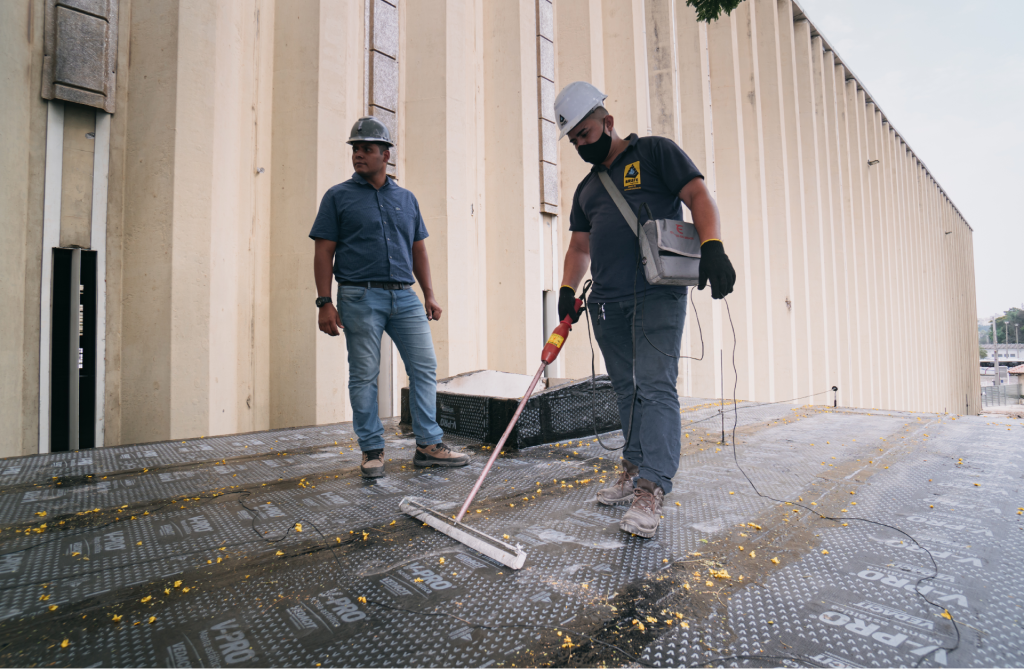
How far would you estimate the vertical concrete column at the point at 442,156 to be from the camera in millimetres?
6219

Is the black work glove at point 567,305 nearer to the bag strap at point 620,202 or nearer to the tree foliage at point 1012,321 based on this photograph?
the bag strap at point 620,202

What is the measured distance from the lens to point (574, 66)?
8.03 m

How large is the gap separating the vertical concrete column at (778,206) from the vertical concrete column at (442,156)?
834cm

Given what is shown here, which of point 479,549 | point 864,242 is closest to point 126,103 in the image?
point 479,549

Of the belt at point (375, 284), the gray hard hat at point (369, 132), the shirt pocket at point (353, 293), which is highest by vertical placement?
the gray hard hat at point (369, 132)

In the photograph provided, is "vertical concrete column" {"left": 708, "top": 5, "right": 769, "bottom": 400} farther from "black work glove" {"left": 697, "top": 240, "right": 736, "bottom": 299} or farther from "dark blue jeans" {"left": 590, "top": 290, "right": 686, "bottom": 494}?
"black work glove" {"left": 697, "top": 240, "right": 736, "bottom": 299}

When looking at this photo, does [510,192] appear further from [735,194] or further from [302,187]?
[735,194]

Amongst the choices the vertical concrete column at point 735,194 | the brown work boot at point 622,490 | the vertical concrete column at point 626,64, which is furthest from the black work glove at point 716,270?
the vertical concrete column at point 735,194

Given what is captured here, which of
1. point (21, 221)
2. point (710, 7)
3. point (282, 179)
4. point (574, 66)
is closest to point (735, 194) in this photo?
point (574, 66)

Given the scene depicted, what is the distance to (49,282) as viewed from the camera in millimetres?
3836

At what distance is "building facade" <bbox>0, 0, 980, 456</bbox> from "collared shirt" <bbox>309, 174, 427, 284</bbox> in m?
1.78

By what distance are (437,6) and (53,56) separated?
409 centimetres

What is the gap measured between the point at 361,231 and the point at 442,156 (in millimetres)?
3748

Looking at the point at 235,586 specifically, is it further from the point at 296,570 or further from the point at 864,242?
the point at 864,242
